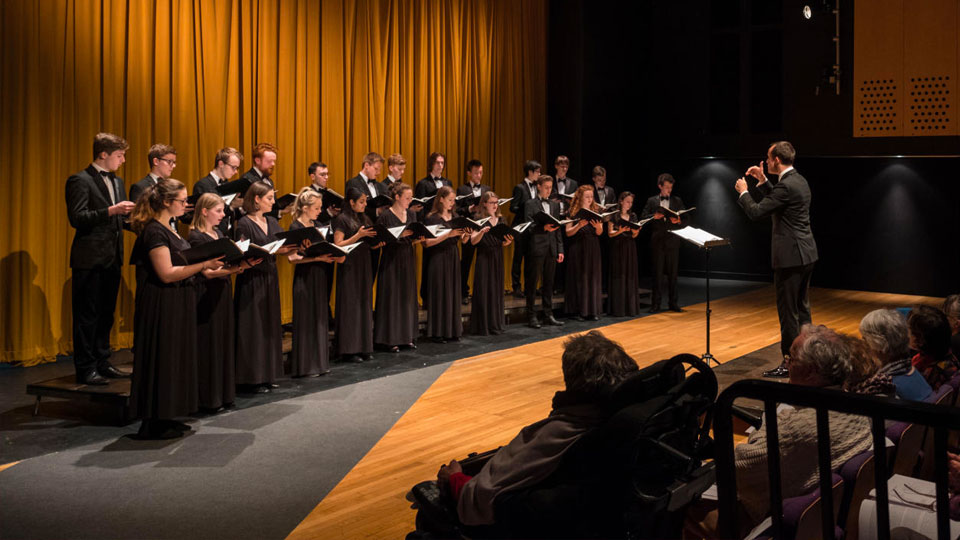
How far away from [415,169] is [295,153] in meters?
1.62

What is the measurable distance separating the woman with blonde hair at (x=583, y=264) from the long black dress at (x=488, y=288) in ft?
3.24

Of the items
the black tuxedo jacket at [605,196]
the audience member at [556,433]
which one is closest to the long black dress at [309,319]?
the audience member at [556,433]

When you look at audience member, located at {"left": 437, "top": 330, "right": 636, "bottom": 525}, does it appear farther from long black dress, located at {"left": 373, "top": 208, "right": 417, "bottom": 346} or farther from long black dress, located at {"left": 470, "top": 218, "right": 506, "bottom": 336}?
long black dress, located at {"left": 470, "top": 218, "right": 506, "bottom": 336}

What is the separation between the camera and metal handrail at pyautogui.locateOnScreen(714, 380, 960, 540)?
167cm

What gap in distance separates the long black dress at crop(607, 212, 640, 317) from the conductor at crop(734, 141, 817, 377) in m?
3.09

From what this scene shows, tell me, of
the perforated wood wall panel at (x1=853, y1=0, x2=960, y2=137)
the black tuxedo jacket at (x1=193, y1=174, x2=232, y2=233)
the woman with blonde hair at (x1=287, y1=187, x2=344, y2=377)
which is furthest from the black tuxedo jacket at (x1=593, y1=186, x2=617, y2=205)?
the black tuxedo jacket at (x1=193, y1=174, x2=232, y2=233)

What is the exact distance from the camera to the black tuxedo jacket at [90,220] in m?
5.26

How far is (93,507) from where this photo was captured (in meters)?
3.70

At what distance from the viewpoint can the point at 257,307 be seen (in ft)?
18.3

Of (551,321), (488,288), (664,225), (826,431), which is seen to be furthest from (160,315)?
(664,225)

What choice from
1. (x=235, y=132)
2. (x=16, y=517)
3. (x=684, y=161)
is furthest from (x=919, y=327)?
(x=684, y=161)

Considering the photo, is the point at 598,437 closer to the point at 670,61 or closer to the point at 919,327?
the point at 919,327

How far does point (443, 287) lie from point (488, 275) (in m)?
0.56

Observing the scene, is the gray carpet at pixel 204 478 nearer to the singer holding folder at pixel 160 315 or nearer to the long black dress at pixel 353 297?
the singer holding folder at pixel 160 315
